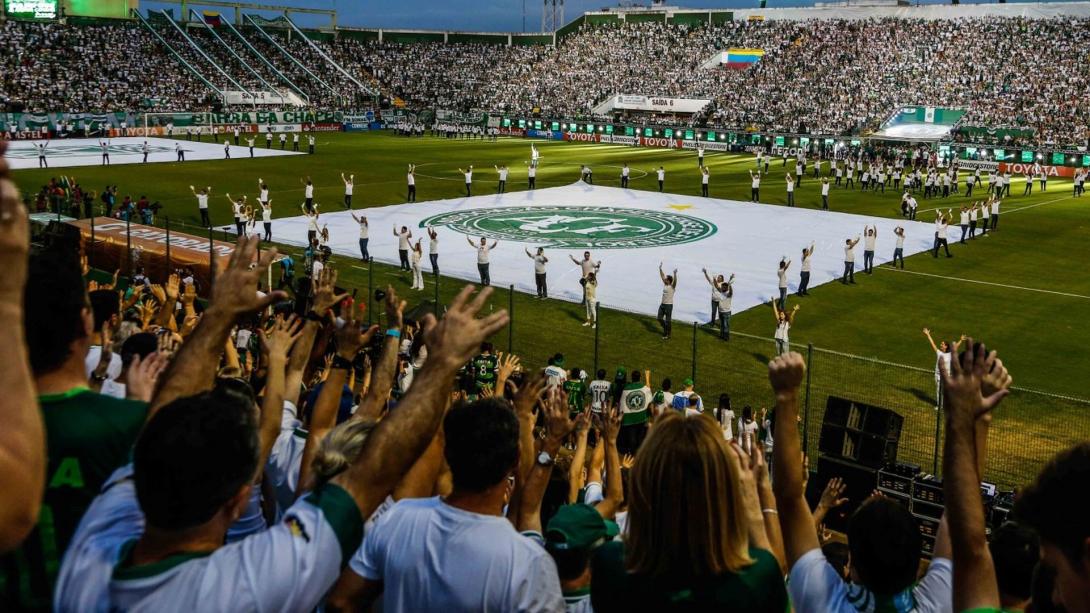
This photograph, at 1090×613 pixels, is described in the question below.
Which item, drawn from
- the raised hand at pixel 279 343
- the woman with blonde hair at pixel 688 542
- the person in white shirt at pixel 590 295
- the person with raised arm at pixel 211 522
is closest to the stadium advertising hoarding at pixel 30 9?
the person in white shirt at pixel 590 295

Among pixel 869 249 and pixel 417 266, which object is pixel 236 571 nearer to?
pixel 417 266

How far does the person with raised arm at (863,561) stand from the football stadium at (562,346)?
0.01 metres

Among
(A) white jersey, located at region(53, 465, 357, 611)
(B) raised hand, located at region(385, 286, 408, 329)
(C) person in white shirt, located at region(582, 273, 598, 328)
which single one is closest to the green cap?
(A) white jersey, located at region(53, 465, 357, 611)

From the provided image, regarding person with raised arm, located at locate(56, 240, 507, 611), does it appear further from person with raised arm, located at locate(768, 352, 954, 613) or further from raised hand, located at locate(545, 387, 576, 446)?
raised hand, located at locate(545, 387, 576, 446)

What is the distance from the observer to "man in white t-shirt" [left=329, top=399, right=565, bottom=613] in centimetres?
328

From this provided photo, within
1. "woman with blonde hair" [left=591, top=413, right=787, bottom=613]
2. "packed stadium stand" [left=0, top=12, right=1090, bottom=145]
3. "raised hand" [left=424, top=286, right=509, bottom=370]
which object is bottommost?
"woman with blonde hair" [left=591, top=413, right=787, bottom=613]

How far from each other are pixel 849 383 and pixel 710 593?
49.1ft

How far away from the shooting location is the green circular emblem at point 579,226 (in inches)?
1256

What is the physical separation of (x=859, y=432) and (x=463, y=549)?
28.7 ft

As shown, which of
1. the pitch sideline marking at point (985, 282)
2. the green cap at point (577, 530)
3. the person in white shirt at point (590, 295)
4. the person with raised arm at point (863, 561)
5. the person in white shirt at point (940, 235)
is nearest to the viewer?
the person with raised arm at point (863, 561)

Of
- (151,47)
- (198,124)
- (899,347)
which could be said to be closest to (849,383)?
(899,347)

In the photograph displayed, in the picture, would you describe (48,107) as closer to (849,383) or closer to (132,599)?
(849,383)

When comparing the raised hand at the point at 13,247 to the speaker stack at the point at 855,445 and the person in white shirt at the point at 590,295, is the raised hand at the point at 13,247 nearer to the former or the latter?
the speaker stack at the point at 855,445

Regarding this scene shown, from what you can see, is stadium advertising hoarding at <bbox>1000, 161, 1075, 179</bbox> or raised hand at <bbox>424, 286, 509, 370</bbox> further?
stadium advertising hoarding at <bbox>1000, 161, 1075, 179</bbox>
